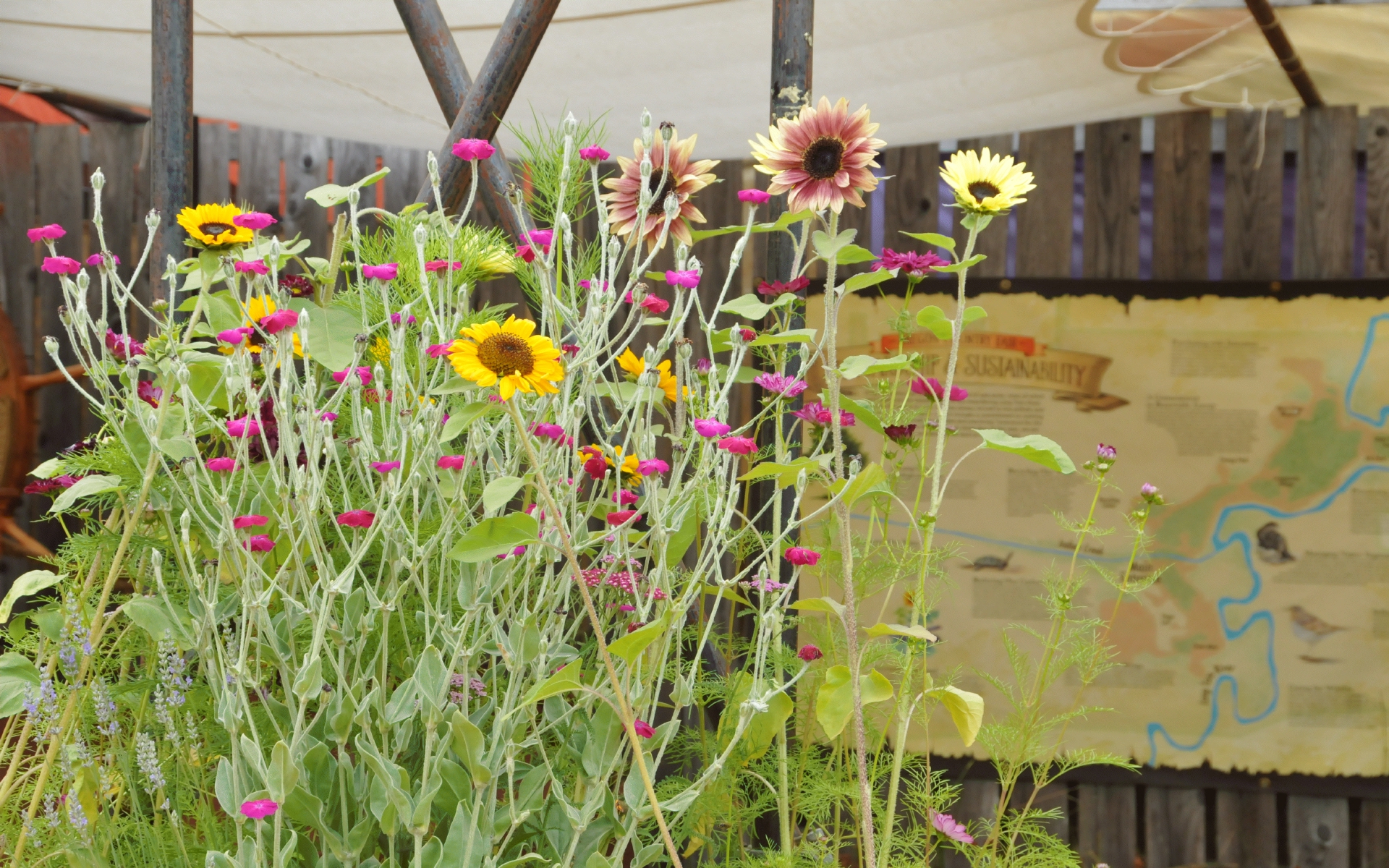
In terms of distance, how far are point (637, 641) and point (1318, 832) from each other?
2554 millimetres

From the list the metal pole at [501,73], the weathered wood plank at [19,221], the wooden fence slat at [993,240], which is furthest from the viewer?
the weathered wood plank at [19,221]

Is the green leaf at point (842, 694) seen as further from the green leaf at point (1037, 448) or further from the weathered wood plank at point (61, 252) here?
the weathered wood plank at point (61, 252)

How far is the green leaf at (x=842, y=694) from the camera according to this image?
A: 84 cm

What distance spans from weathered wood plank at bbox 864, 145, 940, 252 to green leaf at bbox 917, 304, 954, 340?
5.22ft

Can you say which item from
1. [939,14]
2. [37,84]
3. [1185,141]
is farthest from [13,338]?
[1185,141]

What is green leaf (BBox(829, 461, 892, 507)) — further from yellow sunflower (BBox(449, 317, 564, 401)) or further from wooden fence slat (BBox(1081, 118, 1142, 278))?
wooden fence slat (BBox(1081, 118, 1142, 278))

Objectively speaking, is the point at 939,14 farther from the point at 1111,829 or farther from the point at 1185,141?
the point at 1111,829

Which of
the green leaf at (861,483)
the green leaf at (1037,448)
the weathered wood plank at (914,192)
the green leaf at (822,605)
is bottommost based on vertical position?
the green leaf at (822,605)

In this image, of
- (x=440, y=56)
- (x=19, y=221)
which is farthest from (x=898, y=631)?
(x=19, y=221)

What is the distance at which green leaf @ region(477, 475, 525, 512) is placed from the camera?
691mm

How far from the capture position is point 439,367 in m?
0.93

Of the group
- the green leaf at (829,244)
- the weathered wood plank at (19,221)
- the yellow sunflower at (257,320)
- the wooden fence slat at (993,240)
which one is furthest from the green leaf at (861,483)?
the weathered wood plank at (19,221)

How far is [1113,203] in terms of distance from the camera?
8.11 ft

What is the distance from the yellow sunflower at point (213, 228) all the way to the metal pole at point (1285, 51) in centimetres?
198
